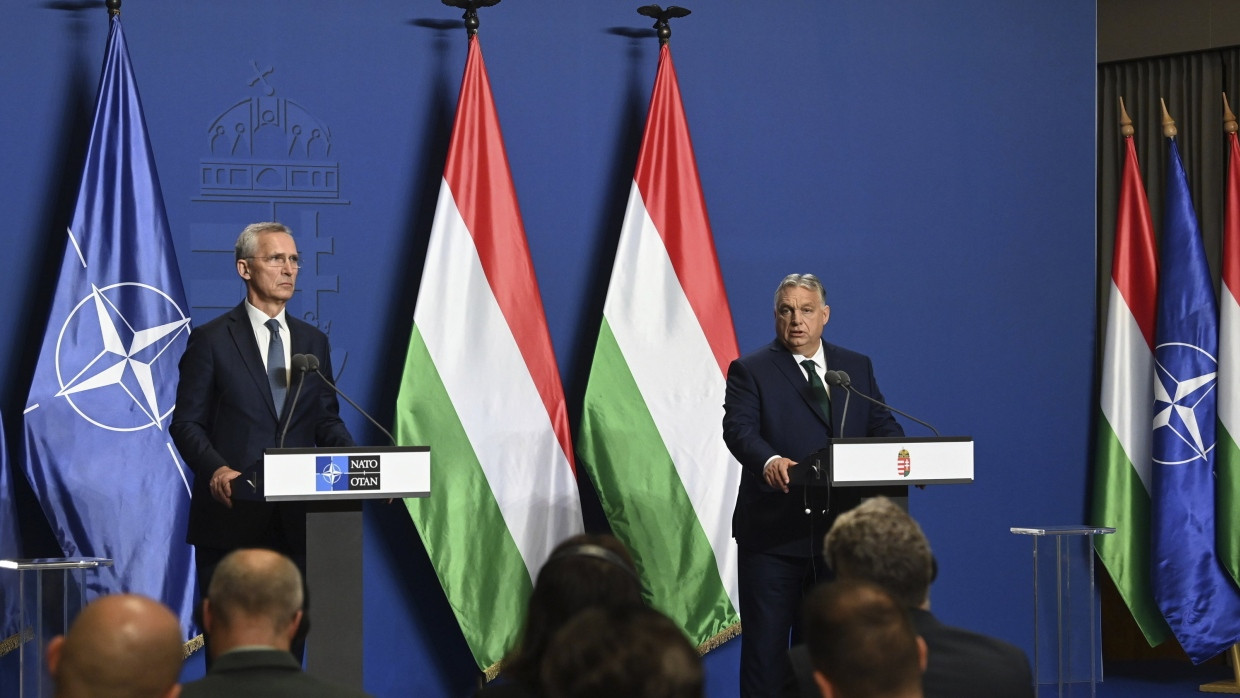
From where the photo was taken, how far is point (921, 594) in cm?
241

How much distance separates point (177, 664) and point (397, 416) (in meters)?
3.50

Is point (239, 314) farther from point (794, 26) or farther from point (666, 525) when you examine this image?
point (794, 26)

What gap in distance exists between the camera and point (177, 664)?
5.87ft

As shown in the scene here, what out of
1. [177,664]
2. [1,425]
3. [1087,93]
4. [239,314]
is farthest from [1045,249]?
[177,664]

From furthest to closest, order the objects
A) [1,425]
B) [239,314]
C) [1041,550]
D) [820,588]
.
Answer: [1041,550], [1,425], [239,314], [820,588]

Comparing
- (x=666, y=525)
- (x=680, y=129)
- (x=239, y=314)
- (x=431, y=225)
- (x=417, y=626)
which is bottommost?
(x=417, y=626)

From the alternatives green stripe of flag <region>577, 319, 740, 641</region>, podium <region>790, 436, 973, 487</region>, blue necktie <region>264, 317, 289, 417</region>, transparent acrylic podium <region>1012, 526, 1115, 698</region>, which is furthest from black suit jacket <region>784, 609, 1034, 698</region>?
green stripe of flag <region>577, 319, 740, 641</region>

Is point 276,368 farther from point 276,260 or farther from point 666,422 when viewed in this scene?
point 666,422

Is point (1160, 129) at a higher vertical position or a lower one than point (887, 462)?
higher

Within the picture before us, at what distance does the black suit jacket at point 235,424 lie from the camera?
4.03m

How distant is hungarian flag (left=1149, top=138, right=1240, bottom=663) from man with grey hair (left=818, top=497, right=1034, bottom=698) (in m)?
4.01

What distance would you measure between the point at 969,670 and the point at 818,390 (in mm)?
2348

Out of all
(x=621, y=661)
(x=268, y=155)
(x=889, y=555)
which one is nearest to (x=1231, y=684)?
(x=889, y=555)

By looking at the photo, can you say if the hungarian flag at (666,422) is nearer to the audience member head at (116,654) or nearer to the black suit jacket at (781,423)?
the black suit jacket at (781,423)
